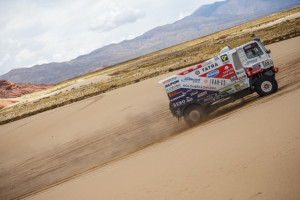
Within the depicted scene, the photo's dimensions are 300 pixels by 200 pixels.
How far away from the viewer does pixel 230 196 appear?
456 cm

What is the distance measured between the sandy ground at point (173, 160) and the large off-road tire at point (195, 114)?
0.66 meters

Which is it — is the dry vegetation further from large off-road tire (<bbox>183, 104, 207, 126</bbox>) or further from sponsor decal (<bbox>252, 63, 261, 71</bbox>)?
large off-road tire (<bbox>183, 104, 207, 126</bbox>)

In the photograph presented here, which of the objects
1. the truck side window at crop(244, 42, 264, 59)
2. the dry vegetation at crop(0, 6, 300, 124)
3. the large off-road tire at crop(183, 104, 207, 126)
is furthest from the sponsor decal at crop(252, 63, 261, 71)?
the dry vegetation at crop(0, 6, 300, 124)

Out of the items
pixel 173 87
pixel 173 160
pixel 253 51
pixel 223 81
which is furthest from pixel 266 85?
pixel 173 160

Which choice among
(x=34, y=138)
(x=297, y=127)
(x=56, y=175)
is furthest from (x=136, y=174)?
(x=34, y=138)

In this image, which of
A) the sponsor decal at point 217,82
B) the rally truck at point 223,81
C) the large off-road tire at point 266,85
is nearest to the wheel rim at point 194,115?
the rally truck at point 223,81

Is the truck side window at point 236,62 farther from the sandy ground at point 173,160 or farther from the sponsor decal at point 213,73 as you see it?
the sandy ground at point 173,160

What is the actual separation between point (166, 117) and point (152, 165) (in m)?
7.22

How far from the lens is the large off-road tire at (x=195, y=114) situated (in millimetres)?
12164

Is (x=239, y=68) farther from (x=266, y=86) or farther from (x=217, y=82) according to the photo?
(x=266, y=86)

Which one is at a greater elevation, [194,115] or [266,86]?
[266,86]

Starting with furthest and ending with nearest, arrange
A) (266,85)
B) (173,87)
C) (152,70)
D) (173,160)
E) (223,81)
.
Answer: (152,70)
(173,87)
(223,81)
(266,85)
(173,160)

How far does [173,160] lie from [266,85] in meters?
6.94

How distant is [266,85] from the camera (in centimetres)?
1160
